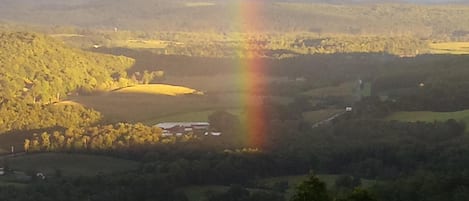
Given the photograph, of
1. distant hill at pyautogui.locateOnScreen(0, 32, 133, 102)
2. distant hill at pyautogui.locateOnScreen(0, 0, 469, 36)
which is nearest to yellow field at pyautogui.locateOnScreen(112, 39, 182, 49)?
distant hill at pyautogui.locateOnScreen(0, 32, 133, 102)

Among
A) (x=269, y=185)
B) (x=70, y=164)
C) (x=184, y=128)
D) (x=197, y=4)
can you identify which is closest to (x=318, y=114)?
(x=184, y=128)

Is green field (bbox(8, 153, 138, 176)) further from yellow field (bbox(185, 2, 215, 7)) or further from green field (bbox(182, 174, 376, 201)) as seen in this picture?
yellow field (bbox(185, 2, 215, 7))

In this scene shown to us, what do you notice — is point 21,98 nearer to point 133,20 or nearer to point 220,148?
point 220,148

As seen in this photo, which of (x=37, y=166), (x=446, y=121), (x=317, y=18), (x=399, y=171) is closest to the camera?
(x=399, y=171)

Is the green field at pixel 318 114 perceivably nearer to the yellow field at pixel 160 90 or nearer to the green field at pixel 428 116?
the green field at pixel 428 116

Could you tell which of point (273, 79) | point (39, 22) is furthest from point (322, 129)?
point (39, 22)

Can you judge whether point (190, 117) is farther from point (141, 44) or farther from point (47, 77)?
point (141, 44)

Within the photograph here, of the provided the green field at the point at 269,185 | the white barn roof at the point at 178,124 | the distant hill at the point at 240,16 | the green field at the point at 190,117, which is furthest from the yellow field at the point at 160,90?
the distant hill at the point at 240,16
